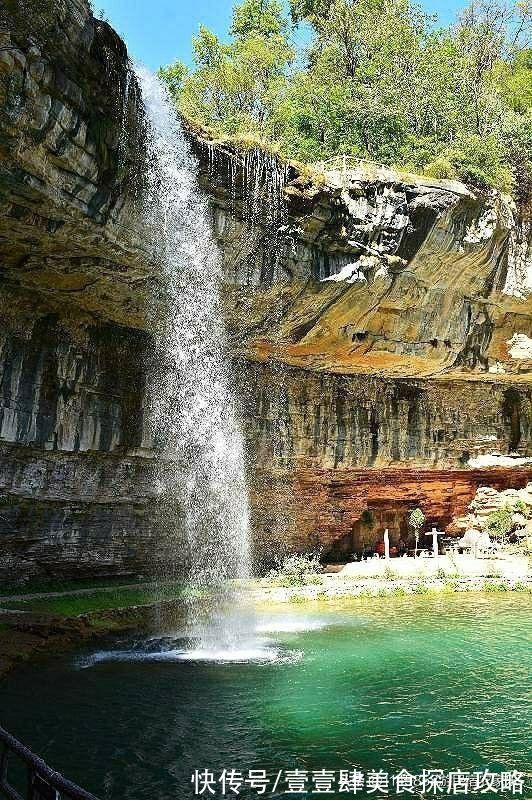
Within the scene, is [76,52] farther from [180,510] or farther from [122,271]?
[180,510]

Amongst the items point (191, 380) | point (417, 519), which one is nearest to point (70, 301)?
point (191, 380)

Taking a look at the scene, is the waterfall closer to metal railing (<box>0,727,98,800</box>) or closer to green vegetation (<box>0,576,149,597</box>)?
green vegetation (<box>0,576,149,597</box>)

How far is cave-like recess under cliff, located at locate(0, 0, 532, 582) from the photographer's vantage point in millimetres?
12180

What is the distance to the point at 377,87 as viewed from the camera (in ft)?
88.2

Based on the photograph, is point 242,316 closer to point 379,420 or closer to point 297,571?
point 379,420

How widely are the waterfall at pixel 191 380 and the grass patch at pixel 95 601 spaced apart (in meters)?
0.98

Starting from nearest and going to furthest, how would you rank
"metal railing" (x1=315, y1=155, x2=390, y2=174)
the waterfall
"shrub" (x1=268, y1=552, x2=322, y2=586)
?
the waterfall → "metal railing" (x1=315, y1=155, x2=390, y2=174) → "shrub" (x1=268, y1=552, x2=322, y2=586)

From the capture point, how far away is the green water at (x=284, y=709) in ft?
23.7

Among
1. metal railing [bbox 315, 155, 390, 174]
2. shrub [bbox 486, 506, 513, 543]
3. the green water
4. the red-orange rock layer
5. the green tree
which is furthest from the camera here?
the green tree

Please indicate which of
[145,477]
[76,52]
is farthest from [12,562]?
[76,52]

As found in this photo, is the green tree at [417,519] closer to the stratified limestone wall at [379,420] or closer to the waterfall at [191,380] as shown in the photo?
the stratified limestone wall at [379,420]

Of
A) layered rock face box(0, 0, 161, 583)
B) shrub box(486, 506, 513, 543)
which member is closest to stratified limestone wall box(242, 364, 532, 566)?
shrub box(486, 506, 513, 543)

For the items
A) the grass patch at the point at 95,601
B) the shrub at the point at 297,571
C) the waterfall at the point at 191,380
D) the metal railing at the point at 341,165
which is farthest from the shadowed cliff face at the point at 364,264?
the grass patch at the point at 95,601

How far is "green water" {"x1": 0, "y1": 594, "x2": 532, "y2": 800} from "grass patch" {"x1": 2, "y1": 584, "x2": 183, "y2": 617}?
1853 mm
